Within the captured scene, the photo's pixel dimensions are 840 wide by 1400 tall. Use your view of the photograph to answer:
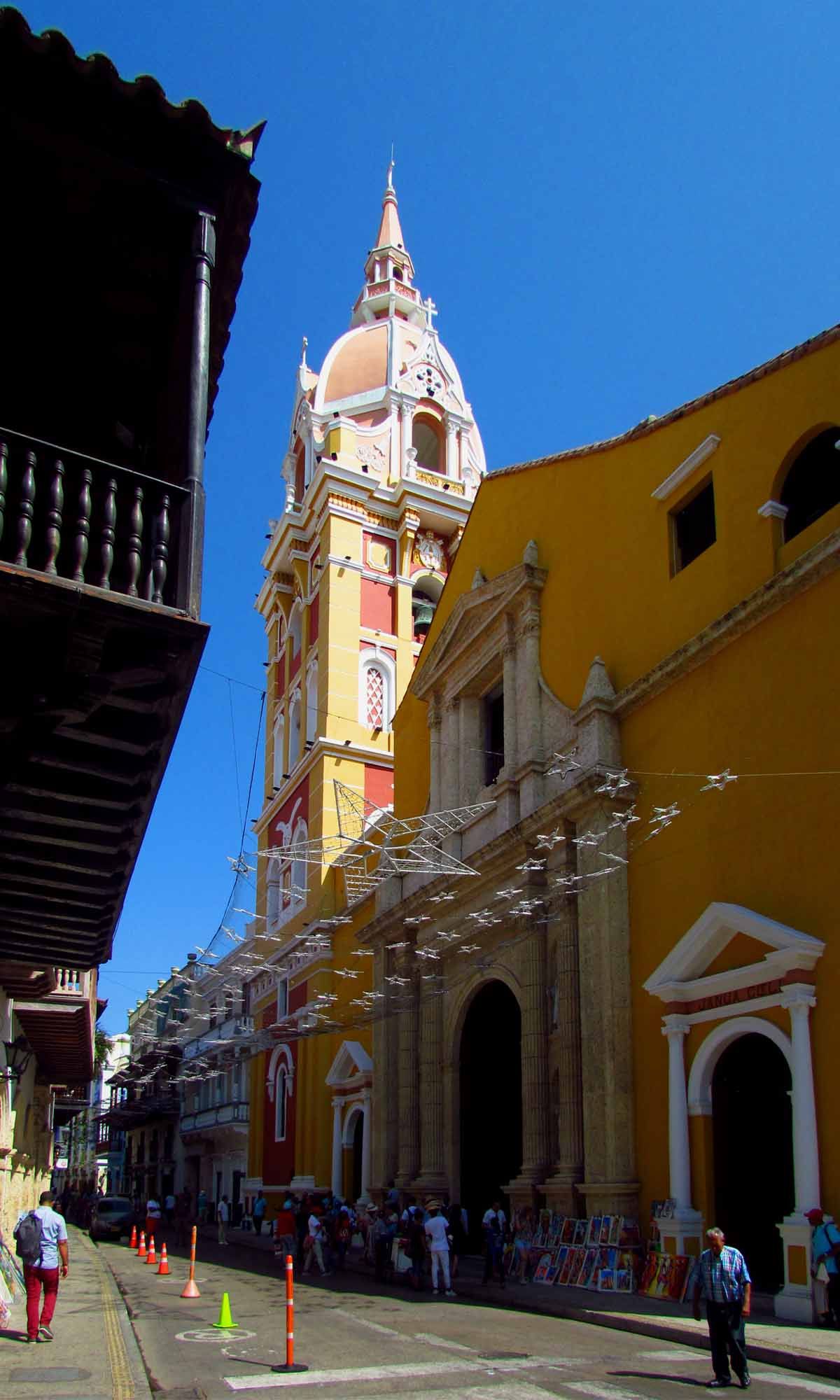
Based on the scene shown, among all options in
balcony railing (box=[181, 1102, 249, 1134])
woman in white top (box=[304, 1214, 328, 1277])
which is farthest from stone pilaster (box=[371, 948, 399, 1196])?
balcony railing (box=[181, 1102, 249, 1134])

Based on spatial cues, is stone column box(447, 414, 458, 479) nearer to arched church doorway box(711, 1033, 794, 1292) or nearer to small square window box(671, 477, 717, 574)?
small square window box(671, 477, 717, 574)

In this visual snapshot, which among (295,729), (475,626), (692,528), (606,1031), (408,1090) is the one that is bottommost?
(408,1090)

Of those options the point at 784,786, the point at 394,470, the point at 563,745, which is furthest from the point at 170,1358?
the point at 394,470

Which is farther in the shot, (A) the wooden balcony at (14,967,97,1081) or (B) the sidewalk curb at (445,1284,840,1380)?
(A) the wooden balcony at (14,967,97,1081)

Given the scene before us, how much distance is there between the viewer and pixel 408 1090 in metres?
23.5

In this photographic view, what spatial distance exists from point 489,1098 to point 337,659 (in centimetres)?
1544

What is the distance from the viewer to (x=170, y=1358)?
10.4m

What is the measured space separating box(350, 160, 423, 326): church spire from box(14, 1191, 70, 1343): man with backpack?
122ft

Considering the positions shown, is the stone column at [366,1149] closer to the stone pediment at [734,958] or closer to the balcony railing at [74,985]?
the balcony railing at [74,985]

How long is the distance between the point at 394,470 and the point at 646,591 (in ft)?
70.5

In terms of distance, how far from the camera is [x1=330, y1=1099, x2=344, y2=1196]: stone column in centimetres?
2738

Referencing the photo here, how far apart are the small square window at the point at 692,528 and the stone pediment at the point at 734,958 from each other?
5.37 meters

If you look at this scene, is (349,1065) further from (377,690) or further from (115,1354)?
(115,1354)

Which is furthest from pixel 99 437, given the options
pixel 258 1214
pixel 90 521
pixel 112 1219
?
pixel 112 1219
